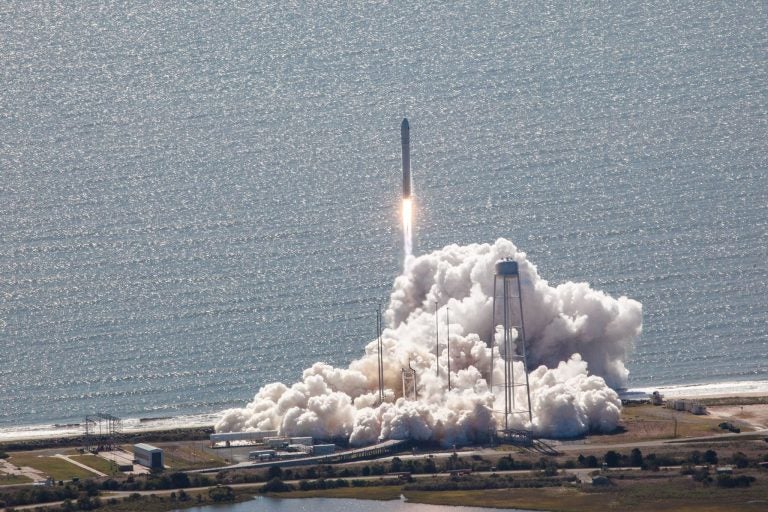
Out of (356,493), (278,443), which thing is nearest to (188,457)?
(278,443)

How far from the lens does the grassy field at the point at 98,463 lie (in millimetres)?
153625

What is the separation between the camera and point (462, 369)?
168m

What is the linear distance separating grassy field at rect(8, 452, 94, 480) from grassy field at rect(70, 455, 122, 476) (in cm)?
95

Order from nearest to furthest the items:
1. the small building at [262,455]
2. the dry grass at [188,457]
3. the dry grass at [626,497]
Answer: the dry grass at [626,497]
the dry grass at [188,457]
the small building at [262,455]

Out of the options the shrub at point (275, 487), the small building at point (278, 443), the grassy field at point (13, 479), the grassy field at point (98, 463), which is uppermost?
the small building at point (278, 443)

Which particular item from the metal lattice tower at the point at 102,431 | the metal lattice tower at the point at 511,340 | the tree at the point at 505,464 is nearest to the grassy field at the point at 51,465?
the metal lattice tower at the point at 102,431

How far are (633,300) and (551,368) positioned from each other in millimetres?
10465

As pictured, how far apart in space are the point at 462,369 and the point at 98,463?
25897 millimetres

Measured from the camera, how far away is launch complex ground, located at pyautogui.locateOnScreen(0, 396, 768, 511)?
144 meters

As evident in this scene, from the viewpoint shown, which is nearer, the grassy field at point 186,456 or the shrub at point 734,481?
the shrub at point 734,481

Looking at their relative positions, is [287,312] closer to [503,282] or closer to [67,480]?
[503,282]

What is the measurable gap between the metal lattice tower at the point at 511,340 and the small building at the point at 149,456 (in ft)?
71.7

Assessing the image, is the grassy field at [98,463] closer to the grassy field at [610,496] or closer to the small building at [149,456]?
the small building at [149,456]

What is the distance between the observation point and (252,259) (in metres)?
192
